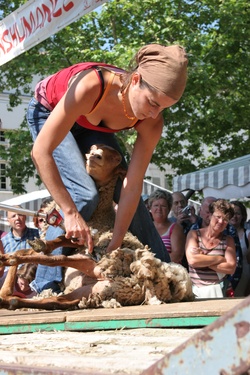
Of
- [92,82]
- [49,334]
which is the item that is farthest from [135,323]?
[92,82]

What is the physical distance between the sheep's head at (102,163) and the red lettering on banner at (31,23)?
3463 mm

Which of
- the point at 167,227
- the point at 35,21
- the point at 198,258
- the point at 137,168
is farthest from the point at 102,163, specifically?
the point at 35,21

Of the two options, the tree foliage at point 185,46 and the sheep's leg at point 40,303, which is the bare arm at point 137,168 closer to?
the sheep's leg at point 40,303

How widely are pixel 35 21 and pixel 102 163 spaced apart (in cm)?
421

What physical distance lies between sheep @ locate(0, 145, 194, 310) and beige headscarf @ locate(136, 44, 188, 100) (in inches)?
35.2

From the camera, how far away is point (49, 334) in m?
2.76

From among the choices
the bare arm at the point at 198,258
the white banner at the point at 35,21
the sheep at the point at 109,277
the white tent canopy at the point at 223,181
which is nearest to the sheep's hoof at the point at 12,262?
the sheep at the point at 109,277

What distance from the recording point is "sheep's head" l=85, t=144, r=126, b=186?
4156 millimetres

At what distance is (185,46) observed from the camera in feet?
63.5

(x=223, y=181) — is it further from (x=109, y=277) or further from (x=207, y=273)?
(x=109, y=277)

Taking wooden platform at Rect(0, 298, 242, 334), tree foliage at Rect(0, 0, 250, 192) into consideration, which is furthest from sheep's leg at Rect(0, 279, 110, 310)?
tree foliage at Rect(0, 0, 250, 192)

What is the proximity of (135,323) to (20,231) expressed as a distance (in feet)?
14.9

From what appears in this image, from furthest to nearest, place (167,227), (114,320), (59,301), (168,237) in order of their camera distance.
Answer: (167,227) → (168,237) → (59,301) → (114,320)

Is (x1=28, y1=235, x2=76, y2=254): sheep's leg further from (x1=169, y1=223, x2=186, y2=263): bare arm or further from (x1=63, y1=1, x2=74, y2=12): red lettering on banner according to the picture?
(x1=63, y1=1, x2=74, y2=12): red lettering on banner
